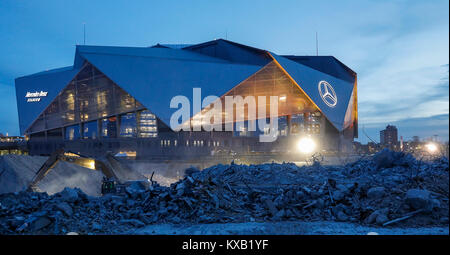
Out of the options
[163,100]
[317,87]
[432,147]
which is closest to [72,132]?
[163,100]

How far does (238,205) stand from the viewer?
1107cm

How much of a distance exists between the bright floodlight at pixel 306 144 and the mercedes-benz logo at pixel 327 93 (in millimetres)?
5702

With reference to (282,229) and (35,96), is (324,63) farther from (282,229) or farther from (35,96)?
(282,229)

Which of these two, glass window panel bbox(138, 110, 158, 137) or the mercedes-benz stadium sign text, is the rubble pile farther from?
the mercedes-benz stadium sign text

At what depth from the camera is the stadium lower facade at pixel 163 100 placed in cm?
3728

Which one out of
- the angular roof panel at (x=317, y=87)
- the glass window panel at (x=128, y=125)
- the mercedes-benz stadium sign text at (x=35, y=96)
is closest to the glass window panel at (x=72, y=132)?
the mercedes-benz stadium sign text at (x=35, y=96)

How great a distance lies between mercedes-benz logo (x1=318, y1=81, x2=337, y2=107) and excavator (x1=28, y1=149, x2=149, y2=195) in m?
28.8

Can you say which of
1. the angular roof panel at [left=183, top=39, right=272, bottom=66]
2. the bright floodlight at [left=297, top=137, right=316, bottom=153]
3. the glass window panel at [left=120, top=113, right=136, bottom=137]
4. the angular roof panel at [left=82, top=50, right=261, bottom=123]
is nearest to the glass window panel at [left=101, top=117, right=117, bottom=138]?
the glass window panel at [left=120, top=113, right=136, bottom=137]

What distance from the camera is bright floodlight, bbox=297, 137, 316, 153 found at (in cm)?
4300

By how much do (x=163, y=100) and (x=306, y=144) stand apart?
21043 millimetres

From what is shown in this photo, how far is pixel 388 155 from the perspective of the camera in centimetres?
1504

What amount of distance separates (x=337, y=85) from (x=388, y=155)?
34.7 m
